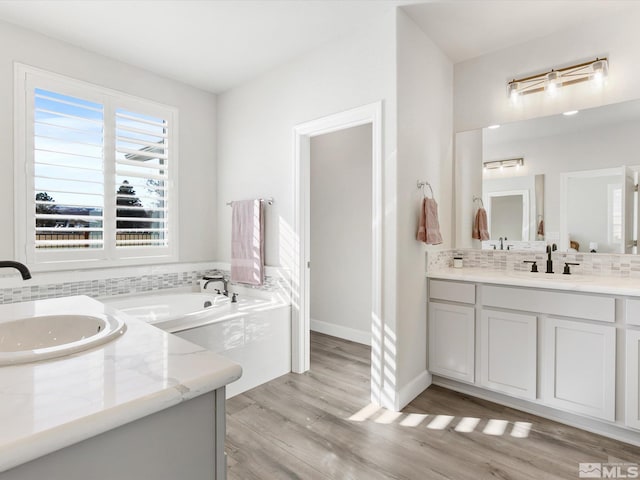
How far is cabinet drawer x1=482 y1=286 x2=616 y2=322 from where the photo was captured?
Result: 2.12 meters

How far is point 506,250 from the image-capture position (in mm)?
3020

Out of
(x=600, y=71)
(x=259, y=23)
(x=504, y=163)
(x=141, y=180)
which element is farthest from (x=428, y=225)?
(x=141, y=180)

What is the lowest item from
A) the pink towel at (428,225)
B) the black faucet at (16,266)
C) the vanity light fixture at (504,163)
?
the black faucet at (16,266)

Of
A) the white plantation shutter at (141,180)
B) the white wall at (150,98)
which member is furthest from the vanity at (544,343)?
the white plantation shutter at (141,180)

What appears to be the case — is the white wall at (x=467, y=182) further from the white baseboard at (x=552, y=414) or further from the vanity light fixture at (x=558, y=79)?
the white baseboard at (x=552, y=414)

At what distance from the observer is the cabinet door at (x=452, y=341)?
104 inches

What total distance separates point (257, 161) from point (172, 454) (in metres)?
3.01

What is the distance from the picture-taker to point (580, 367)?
2.19 m

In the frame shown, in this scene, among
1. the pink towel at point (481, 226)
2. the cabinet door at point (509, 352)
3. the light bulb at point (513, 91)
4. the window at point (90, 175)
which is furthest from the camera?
the pink towel at point (481, 226)

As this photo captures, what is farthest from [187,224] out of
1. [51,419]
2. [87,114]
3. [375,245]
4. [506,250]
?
[51,419]

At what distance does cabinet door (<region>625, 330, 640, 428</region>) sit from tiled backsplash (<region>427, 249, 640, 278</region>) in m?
0.69

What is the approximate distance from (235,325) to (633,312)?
2.53 meters

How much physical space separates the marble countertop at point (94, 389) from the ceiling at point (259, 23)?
2370 millimetres

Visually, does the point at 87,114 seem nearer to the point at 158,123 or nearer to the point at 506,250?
the point at 158,123
